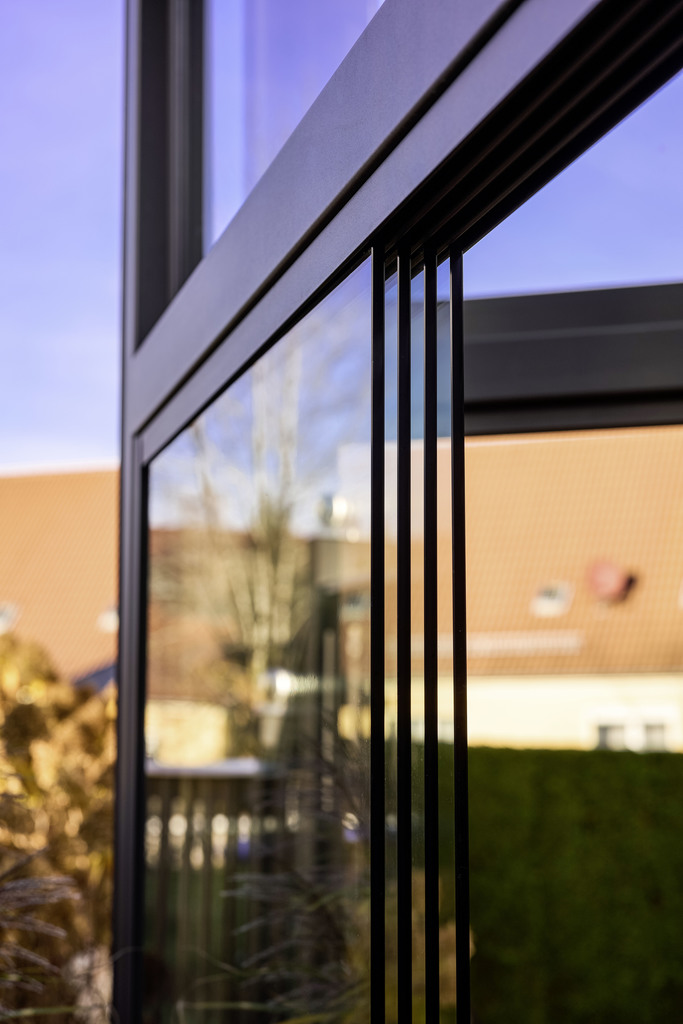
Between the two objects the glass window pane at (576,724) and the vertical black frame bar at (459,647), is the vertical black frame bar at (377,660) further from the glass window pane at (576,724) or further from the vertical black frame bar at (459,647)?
the glass window pane at (576,724)

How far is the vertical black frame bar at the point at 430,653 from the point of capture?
0.86 meters

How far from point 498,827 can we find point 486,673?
3747mm

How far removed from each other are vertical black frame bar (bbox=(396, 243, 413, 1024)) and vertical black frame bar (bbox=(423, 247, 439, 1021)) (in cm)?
3

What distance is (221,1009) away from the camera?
84.3 inches

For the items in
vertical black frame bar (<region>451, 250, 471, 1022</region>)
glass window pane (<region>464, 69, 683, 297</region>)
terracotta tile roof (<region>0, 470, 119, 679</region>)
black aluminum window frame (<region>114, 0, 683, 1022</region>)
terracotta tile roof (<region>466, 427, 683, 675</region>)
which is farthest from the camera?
terracotta tile roof (<region>466, 427, 683, 675</region>)

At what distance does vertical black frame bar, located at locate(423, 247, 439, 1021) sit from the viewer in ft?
2.82

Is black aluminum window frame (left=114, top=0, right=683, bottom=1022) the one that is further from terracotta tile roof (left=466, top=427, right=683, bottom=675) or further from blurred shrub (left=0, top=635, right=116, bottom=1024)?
terracotta tile roof (left=466, top=427, right=683, bottom=675)

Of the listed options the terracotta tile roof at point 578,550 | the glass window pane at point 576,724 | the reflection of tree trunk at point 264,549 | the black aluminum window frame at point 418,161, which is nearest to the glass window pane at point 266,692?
the reflection of tree trunk at point 264,549

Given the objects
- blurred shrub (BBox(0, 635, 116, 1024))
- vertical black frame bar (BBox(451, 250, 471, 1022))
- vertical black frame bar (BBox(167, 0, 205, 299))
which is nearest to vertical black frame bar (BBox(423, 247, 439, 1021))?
vertical black frame bar (BBox(451, 250, 471, 1022))

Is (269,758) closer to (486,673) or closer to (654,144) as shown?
(654,144)

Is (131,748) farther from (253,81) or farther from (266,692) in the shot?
(266,692)

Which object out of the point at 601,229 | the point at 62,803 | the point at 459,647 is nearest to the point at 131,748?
the point at 62,803

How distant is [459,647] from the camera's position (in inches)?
34.3

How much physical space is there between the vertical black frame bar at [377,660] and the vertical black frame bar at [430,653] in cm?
7
